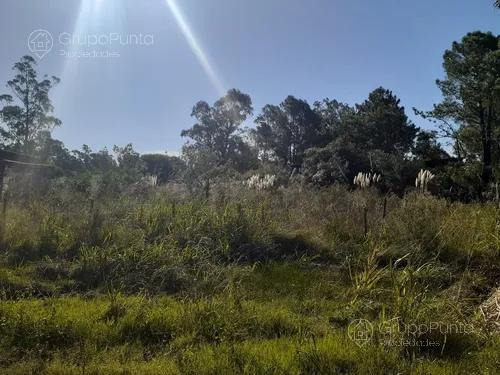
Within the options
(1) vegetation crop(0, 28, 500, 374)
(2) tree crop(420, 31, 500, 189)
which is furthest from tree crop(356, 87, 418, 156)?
(1) vegetation crop(0, 28, 500, 374)

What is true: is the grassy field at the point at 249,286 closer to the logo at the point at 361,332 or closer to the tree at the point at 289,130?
the logo at the point at 361,332

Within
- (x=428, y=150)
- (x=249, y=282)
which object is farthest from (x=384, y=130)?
(x=249, y=282)

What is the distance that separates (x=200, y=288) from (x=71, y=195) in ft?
21.7

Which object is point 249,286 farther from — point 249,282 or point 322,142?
point 322,142

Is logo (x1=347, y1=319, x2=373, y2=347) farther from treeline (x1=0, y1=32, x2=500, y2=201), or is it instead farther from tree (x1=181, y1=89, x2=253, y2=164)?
tree (x1=181, y1=89, x2=253, y2=164)

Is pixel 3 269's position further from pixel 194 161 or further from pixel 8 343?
pixel 194 161

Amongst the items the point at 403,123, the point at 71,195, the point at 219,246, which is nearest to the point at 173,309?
the point at 219,246

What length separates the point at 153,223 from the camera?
27.7 ft

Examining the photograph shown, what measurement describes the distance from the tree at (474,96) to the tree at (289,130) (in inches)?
864

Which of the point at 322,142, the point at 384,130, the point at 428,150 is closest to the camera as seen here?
the point at 428,150

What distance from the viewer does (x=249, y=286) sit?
20.0ft

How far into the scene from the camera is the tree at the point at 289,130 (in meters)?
49.9

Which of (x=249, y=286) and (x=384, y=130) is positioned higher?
(x=384, y=130)

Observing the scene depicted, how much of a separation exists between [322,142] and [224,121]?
1173 centimetres
